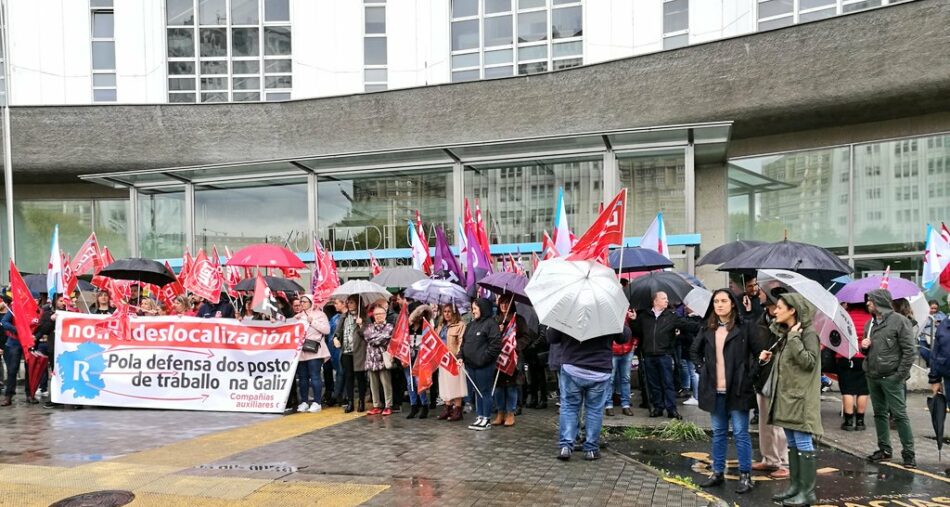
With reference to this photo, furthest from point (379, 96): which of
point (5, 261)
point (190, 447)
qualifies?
point (5, 261)

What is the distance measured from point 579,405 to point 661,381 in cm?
296

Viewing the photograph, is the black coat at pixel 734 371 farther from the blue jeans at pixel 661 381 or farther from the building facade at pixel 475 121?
the building facade at pixel 475 121

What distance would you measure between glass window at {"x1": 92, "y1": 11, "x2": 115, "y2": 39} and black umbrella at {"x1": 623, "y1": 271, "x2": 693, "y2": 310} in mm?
20376

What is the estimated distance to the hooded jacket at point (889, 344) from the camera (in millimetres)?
7746

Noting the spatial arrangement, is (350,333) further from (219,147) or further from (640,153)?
(219,147)

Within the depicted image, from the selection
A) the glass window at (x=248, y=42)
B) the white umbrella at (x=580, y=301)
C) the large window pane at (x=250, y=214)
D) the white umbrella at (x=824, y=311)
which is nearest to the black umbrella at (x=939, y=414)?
the white umbrella at (x=824, y=311)

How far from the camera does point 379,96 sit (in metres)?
20.5

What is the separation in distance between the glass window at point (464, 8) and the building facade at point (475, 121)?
2.7 inches

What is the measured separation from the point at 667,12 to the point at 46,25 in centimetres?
1941

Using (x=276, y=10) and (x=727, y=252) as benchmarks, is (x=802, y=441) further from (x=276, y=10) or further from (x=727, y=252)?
(x=276, y=10)

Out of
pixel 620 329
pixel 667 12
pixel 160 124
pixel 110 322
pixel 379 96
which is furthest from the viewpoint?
pixel 160 124

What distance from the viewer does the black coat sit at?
6.67 meters

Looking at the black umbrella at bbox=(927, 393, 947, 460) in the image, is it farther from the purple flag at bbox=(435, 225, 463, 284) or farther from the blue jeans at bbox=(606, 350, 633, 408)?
the purple flag at bbox=(435, 225, 463, 284)

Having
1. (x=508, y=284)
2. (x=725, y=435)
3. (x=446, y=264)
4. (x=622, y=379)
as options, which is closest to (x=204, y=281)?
(x=446, y=264)
